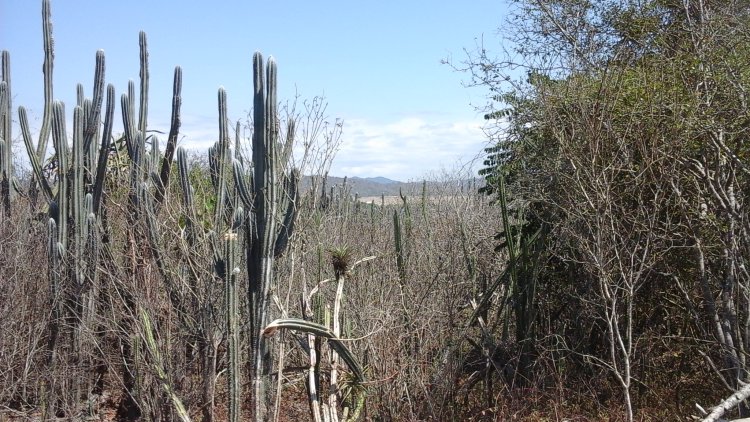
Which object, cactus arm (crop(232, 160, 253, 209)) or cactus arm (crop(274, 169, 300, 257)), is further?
cactus arm (crop(274, 169, 300, 257))

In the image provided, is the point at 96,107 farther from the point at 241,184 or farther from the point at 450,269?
the point at 450,269

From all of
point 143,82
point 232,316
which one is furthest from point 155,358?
point 143,82

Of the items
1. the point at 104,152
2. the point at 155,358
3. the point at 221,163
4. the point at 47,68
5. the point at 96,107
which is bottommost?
the point at 155,358

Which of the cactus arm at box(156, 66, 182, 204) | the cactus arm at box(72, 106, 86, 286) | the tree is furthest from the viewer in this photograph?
the cactus arm at box(156, 66, 182, 204)

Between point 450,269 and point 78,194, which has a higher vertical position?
point 78,194

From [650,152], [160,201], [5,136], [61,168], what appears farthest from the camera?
[5,136]

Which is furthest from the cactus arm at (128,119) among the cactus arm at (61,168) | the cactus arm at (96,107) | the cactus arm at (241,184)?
the cactus arm at (241,184)

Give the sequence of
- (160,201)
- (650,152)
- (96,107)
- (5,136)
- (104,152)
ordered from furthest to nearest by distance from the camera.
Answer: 1. (5,136)
2. (96,107)
3. (104,152)
4. (160,201)
5. (650,152)

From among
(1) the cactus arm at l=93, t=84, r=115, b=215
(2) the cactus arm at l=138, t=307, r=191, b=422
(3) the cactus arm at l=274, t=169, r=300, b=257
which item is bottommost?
(2) the cactus arm at l=138, t=307, r=191, b=422

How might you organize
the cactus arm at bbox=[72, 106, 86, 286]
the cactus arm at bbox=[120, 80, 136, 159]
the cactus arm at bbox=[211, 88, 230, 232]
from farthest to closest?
1. the cactus arm at bbox=[120, 80, 136, 159]
2. the cactus arm at bbox=[72, 106, 86, 286]
3. the cactus arm at bbox=[211, 88, 230, 232]

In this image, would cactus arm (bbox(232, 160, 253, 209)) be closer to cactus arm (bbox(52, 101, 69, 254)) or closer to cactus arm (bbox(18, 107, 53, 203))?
cactus arm (bbox(52, 101, 69, 254))

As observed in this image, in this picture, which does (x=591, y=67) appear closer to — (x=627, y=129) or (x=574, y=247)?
(x=627, y=129)

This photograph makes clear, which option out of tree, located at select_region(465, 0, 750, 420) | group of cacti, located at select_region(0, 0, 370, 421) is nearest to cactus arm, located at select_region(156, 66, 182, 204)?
group of cacti, located at select_region(0, 0, 370, 421)

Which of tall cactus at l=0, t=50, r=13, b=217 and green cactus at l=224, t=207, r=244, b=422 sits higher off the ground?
tall cactus at l=0, t=50, r=13, b=217
